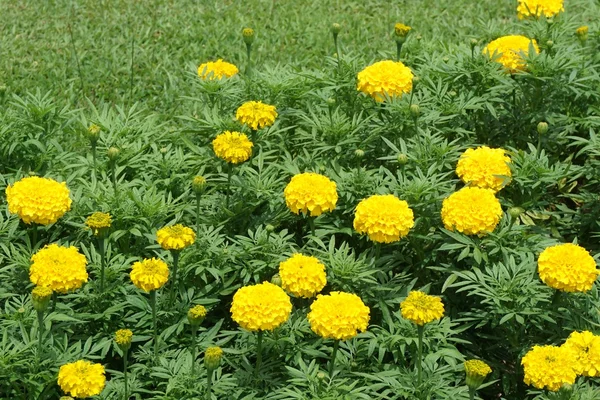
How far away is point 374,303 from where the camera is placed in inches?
146

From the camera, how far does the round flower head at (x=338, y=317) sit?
3115 mm

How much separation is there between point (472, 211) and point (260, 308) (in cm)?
91

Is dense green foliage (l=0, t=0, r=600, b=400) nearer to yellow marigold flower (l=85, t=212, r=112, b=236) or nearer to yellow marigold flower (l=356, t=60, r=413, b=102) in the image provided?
yellow marigold flower (l=356, t=60, r=413, b=102)

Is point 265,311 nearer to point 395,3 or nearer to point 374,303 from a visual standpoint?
point 374,303

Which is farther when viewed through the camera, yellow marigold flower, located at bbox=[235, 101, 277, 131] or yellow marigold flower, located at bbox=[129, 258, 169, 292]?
yellow marigold flower, located at bbox=[235, 101, 277, 131]

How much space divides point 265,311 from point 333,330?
0.76 ft

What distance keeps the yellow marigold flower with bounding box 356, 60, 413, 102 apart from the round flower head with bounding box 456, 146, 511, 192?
55 centimetres

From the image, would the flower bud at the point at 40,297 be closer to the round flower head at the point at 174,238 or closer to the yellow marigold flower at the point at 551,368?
the round flower head at the point at 174,238

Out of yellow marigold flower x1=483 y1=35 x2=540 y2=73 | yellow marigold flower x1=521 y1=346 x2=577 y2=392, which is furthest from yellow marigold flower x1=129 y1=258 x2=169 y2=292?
yellow marigold flower x1=483 y1=35 x2=540 y2=73

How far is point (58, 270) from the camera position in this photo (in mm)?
3324

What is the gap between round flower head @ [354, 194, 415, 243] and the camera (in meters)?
3.46

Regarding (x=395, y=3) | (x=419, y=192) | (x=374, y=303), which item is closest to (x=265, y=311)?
(x=374, y=303)

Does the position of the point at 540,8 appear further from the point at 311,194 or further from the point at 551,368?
the point at 551,368

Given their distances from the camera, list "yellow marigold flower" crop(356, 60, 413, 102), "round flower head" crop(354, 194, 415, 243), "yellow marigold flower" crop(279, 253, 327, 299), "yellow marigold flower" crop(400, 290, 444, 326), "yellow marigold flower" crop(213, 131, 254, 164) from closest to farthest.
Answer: "yellow marigold flower" crop(400, 290, 444, 326)
"yellow marigold flower" crop(279, 253, 327, 299)
"round flower head" crop(354, 194, 415, 243)
"yellow marigold flower" crop(213, 131, 254, 164)
"yellow marigold flower" crop(356, 60, 413, 102)
